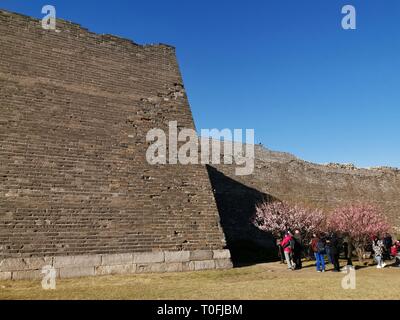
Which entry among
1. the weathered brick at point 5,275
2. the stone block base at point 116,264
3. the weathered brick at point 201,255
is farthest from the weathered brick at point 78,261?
the weathered brick at point 201,255

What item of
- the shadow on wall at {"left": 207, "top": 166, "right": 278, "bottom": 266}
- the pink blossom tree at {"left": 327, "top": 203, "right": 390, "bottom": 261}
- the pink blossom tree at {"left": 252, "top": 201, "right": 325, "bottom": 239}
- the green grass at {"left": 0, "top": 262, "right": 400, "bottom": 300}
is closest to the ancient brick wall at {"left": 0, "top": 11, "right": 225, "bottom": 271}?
the green grass at {"left": 0, "top": 262, "right": 400, "bottom": 300}

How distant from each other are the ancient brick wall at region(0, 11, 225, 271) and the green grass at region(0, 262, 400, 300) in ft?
4.40

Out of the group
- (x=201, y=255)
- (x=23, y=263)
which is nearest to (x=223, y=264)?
(x=201, y=255)

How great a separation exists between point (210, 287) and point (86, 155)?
626cm

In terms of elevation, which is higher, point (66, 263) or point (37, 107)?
point (37, 107)

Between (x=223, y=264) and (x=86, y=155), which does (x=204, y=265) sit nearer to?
(x=223, y=264)

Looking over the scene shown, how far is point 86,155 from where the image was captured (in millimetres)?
12930

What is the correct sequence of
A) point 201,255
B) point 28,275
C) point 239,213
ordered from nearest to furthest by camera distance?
point 28,275, point 201,255, point 239,213

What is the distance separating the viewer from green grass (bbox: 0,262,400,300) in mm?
7871

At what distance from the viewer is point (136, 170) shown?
44.4 feet
